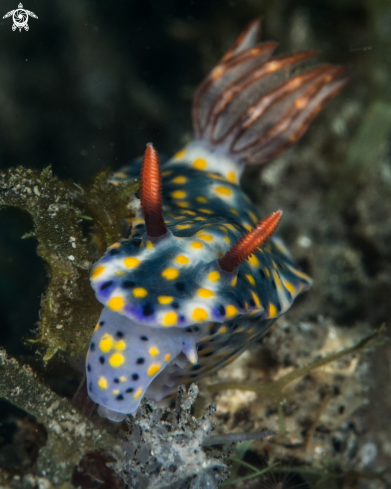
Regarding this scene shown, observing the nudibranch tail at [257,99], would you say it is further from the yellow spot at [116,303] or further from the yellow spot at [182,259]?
the yellow spot at [116,303]

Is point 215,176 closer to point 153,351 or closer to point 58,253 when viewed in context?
point 58,253

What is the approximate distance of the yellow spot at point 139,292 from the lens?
1.47 meters

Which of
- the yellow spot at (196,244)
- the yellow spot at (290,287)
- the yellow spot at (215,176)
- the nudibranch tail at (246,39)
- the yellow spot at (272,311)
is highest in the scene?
the nudibranch tail at (246,39)

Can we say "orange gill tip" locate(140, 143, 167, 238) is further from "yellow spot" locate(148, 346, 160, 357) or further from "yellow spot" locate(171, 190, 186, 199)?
"yellow spot" locate(171, 190, 186, 199)

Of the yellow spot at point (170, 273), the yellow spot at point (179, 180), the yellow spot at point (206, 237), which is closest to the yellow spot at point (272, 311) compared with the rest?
the yellow spot at point (206, 237)

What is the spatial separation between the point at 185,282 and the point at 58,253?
58cm

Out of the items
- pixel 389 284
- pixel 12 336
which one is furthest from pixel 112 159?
pixel 389 284

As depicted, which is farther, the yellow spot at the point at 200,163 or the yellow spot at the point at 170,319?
the yellow spot at the point at 200,163

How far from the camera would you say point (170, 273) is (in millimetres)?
1537

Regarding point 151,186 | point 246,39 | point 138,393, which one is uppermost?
point 246,39

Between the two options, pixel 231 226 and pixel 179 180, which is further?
pixel 179 180

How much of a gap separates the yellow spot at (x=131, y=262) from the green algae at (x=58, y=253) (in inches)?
10.9

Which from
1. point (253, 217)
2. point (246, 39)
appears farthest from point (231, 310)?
point (246, 39)

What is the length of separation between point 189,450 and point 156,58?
9.05 feet
